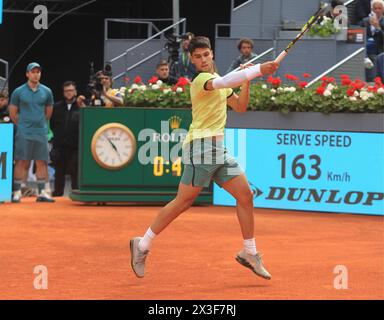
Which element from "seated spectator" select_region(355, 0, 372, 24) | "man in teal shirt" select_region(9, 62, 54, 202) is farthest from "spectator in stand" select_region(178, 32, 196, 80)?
"seated spectator" select_region(355, 0, 372, 24)

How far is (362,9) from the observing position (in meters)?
19.8

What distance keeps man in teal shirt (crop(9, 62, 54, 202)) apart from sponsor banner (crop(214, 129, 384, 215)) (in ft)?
8.77

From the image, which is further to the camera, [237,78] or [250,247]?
[250,247]

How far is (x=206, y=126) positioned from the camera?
897 cm

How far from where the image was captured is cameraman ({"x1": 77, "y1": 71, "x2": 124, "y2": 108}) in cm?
1600

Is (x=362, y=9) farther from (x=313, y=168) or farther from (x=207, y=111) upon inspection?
(x=207, y=111)

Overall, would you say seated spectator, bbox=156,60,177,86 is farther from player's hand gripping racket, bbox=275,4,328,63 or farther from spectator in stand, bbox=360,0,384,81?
player's hand gripping racket, bbox=275,4,328,63

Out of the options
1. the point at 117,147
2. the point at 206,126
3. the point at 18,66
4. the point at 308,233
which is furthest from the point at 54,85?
the point at 206,126

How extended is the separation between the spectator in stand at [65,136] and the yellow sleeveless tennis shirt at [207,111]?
8024 mm

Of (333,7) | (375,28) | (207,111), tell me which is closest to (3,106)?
(333,7)

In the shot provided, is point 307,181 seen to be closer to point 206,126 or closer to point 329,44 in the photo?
point 329,44

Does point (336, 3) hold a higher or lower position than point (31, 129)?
higher

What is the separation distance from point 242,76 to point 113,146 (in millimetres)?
7482

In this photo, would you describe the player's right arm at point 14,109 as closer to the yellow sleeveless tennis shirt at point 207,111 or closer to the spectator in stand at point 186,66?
the spectator in stand at point 186,66
